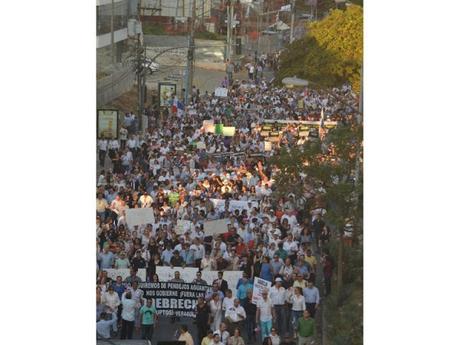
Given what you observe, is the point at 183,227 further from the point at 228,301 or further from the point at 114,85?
the point at 114,85

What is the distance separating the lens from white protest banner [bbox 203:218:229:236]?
24438mm

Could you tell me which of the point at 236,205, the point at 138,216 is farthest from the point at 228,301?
the point at 138,216

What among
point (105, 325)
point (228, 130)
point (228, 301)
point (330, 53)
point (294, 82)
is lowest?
point (105, 325)

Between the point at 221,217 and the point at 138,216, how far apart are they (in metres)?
1.22

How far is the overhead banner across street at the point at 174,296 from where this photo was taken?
922 inches

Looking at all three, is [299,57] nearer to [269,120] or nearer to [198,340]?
[269,120]

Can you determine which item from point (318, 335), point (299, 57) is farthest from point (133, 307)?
point (299, 57)

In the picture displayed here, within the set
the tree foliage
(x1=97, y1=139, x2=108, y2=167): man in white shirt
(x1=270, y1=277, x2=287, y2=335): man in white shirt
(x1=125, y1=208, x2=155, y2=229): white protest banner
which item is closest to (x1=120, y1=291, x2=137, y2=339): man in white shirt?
(x1=125, y1=208, x2=155, y2=229): white protest banner

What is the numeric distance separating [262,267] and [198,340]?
1.59 metres

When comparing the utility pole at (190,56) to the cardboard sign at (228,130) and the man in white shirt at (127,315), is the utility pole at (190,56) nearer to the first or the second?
the cardboard sign at (228,130)

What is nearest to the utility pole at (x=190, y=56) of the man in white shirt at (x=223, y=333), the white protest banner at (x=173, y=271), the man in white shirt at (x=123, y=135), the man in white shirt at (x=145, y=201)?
the man in white shirt at (x=123, y=135)

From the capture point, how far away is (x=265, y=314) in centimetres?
2283

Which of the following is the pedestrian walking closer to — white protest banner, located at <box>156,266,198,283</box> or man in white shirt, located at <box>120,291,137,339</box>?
white protest banner, located at <box>156,266,198,283</box>

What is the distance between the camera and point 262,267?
2364cm
